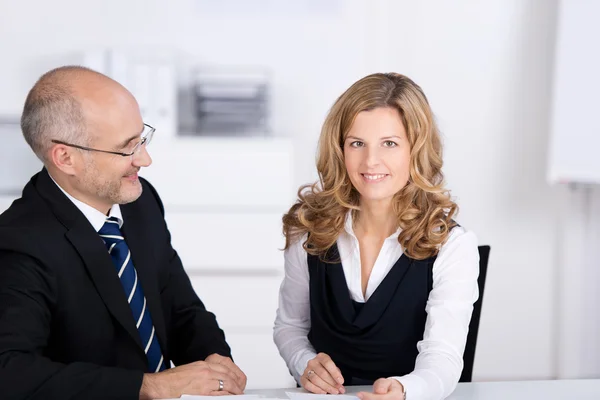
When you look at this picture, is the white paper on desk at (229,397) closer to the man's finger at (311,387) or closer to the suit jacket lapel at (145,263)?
the man's finger at (311,387)

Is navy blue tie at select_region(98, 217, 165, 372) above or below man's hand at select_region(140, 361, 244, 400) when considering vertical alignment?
above

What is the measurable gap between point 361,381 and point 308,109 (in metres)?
2.43

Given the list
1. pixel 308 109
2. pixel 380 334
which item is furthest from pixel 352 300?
pixel 308 109

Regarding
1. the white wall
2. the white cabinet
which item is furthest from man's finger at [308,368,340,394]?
the white wall

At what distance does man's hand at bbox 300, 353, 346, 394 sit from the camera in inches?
67.9

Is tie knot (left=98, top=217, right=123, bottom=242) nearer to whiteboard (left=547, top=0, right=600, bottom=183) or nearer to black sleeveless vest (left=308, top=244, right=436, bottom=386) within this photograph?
black sleeveless vest (left=308, top=244, right=436, bottom=386)

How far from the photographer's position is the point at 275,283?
3.85m

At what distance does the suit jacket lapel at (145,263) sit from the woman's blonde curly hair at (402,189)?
0.35 meters

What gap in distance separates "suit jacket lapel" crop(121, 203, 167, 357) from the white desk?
0.38 meters

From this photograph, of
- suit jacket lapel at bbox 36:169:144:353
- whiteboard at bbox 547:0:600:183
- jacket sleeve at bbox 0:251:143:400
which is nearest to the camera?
jacket sleeve at bbox 0:251:143:400

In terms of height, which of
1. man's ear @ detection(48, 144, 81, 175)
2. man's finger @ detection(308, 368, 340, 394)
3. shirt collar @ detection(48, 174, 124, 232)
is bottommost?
man's finger @ detection(308, 368, 340, 394)

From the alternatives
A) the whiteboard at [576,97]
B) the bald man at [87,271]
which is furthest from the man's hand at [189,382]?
the whiteboard at [576,97]

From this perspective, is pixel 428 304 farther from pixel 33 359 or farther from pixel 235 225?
pixel 235 225

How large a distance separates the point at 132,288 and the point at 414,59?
2.58 meters
